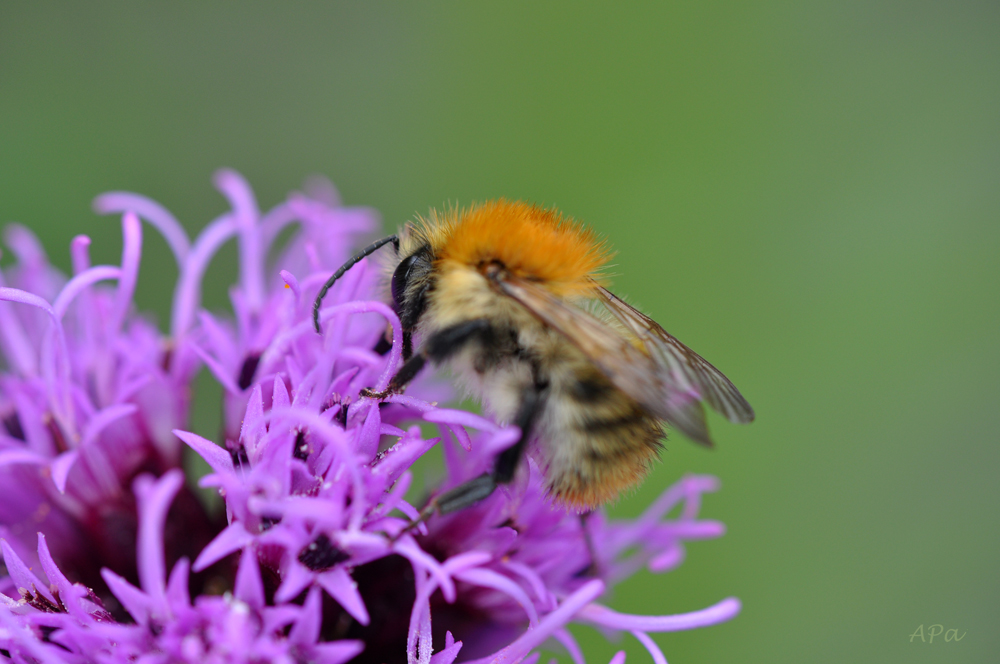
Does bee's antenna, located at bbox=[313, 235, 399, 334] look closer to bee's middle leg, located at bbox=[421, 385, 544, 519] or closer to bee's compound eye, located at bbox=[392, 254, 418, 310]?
bee's compound eye, located at bbox=[392, 254, 418, 310]

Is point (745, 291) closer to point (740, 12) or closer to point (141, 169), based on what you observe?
point (740, 12)

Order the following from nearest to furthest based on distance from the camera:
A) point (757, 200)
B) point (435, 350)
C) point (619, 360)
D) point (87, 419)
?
point (619, 360)
point (435, 350)
point (87, 419)
point (757, 200)

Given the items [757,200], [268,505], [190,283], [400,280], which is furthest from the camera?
[757,200]

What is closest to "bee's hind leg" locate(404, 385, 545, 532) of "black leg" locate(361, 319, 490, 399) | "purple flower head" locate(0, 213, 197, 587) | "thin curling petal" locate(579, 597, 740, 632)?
"black leg" locate(361, 319, 490, 399)

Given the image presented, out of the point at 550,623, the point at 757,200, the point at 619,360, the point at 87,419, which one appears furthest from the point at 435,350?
the point at 757,200

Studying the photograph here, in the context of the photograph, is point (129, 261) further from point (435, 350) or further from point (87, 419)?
point (435, 350)

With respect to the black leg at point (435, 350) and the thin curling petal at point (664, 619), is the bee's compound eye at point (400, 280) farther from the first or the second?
the thin curling petal at point (664, 619)
